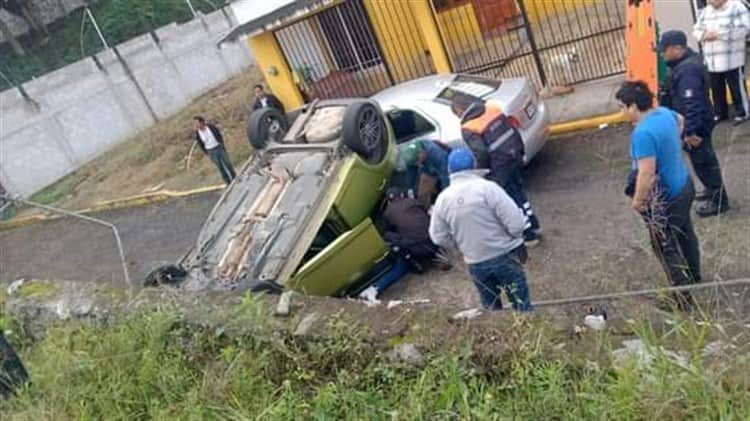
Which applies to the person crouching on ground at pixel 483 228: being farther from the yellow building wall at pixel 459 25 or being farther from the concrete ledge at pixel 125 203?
the yellow building wall at pixel 459 25

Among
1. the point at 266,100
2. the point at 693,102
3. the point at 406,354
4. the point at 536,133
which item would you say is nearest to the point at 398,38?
the point at 266,100

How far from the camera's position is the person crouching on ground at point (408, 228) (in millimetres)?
6574

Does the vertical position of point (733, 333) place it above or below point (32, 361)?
below

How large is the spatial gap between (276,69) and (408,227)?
7.04 metres

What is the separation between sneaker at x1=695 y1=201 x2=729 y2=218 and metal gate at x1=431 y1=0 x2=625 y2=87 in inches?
173

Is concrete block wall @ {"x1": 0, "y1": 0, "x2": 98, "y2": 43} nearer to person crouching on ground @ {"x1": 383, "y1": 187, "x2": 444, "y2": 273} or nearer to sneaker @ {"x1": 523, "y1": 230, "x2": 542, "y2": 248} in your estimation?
person crouching on ground @ {"x1": 383, "y1": 187, "x2": 444, "y2": 273}

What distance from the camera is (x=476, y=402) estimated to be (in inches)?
107

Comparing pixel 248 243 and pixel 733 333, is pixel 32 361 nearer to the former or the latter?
pixel 248 243

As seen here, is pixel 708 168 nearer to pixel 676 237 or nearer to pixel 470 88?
pixel 676 237

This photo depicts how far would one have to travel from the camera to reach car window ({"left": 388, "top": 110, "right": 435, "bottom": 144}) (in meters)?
7.74

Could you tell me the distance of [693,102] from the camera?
5.41m

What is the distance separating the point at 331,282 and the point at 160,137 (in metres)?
13.7

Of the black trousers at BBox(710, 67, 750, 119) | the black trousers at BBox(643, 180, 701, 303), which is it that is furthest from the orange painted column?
the black trousers at BBox(643, 180, 701, 303)

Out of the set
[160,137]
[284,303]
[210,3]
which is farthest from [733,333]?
[210,3]
